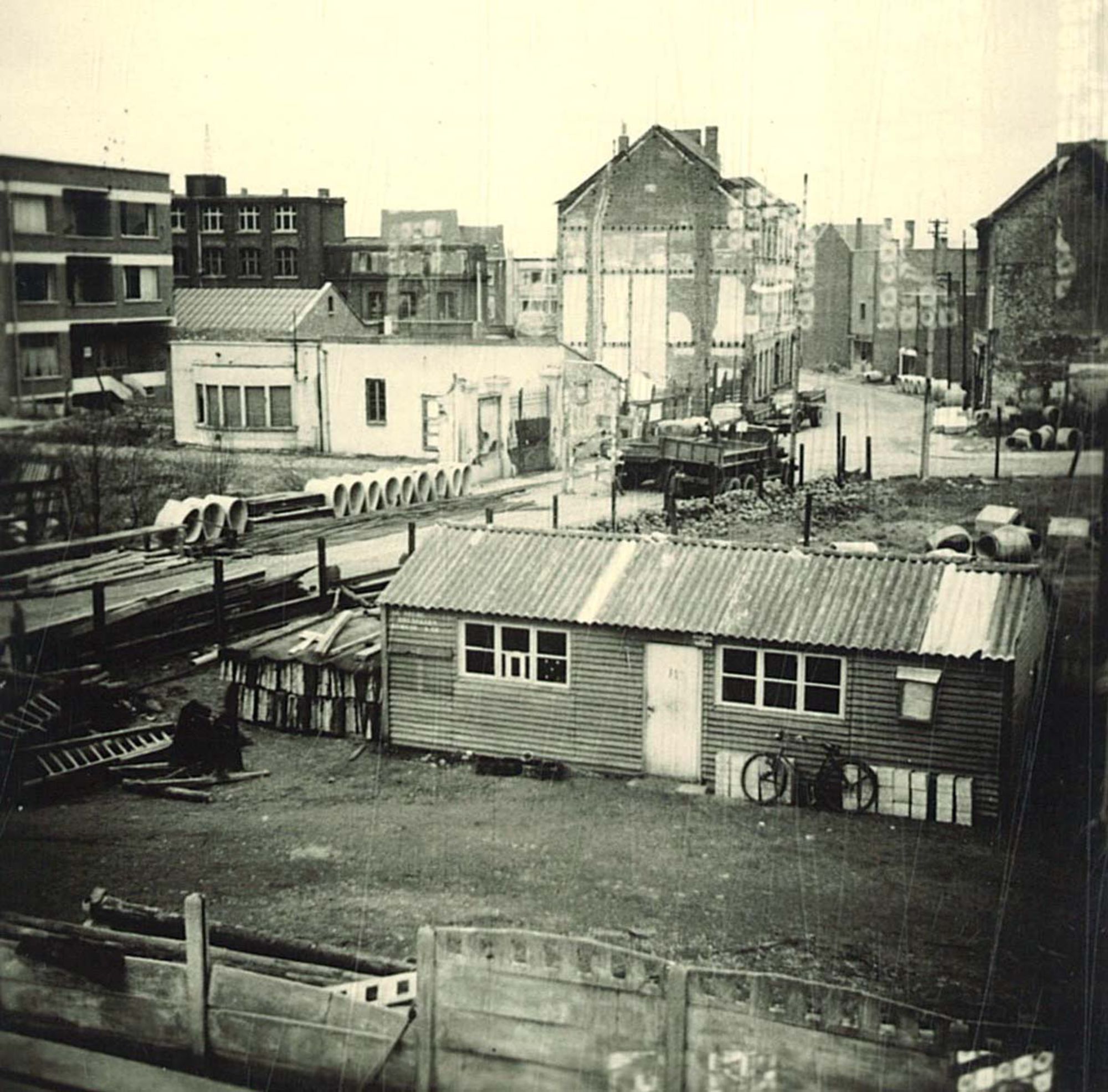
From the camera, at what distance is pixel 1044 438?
10250mm

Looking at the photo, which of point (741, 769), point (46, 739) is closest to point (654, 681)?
point (741, 769)

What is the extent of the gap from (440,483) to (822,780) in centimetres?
515

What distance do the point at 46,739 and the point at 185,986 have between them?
13.3ft

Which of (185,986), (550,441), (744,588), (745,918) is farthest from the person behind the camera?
(550,441)

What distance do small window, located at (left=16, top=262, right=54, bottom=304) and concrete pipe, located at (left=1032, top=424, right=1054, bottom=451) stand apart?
7915 mm

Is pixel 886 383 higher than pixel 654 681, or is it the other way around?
pixel 886 383

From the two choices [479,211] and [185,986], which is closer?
[185,986]

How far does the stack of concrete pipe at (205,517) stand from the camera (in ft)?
43.6

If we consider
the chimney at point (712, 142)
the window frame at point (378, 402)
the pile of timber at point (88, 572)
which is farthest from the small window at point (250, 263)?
the chimney at point (712, 142)

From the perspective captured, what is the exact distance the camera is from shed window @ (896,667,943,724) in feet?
38.3

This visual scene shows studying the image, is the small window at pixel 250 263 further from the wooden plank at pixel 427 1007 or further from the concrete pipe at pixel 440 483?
the wooden plank at pixel 427 1007

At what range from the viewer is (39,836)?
11.3 metres

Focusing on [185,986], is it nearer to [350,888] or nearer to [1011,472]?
[350,888]

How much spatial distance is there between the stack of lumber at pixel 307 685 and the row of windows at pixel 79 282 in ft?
12.5
